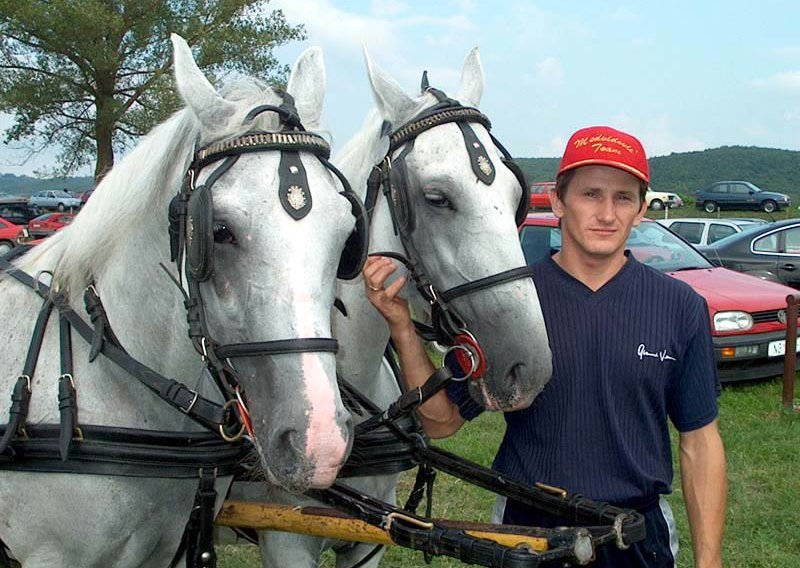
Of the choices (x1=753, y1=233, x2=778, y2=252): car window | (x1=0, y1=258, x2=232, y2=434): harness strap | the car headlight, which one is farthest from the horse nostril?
(x1=753, y1=233, x2=778, y2=252): car window

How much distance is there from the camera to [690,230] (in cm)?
1476

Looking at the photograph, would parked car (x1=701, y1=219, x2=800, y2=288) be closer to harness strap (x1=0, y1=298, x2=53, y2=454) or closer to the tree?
harness strap (x1=0, y1=298, x2=53, y2=454)

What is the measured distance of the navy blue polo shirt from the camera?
226cm

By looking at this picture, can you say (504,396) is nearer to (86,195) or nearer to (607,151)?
(607,151)

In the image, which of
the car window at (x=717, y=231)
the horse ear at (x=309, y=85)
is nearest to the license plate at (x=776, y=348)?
the horse ear at (x=309, y=85)

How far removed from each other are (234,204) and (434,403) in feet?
3.62

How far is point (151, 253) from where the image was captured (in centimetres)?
210

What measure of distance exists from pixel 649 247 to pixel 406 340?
6279 mm

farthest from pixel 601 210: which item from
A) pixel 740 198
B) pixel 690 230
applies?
pixel 740 198

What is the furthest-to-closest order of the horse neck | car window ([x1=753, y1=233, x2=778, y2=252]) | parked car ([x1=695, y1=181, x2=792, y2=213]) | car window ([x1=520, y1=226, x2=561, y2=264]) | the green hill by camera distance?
the green hill, parked car ([x1=695, y1=181, x2=792, y2=213]), car window ([x1=753, y1=233, x2=778, y2=252]), car window ([x1=520, y1=226, x2=561, y2=264]), the horse neck

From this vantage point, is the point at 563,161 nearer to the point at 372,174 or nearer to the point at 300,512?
the point at 372,174

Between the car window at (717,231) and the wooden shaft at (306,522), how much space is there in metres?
13.9

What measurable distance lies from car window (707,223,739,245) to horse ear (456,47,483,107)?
13014 millimetres

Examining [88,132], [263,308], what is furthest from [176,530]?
[88,132]
